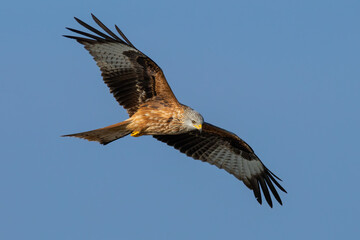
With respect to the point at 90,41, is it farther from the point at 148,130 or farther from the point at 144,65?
the point at 148,130

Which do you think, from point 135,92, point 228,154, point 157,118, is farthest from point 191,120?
point 228,154

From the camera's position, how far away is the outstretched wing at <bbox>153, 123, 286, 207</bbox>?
12.4 metres

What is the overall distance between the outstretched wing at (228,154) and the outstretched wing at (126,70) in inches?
54.5

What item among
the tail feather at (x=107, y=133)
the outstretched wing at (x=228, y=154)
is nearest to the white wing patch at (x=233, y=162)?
the outstretched wing at (x=228, y=154)

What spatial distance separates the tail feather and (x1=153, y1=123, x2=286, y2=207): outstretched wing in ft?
4.57

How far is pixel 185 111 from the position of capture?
10750 millimetres

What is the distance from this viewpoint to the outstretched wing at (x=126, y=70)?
10672 millimetres

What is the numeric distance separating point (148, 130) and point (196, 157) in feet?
5.81

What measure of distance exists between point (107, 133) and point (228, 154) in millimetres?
2892

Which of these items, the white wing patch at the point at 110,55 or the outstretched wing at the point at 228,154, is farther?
the outstretched wing at the point at 228,154

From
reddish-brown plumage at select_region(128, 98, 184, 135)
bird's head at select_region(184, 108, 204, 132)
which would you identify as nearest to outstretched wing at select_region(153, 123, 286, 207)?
reddish-brown plumage at select_region(128, 98, 184, 135)

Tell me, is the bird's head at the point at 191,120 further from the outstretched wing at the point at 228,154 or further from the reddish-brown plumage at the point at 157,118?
the outstretched wing at the point at 228,154

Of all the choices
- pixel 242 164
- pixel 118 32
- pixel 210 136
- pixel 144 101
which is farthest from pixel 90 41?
pixel 242 164

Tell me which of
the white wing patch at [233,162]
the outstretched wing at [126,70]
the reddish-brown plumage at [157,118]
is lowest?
the white wing patch at [233,162]
